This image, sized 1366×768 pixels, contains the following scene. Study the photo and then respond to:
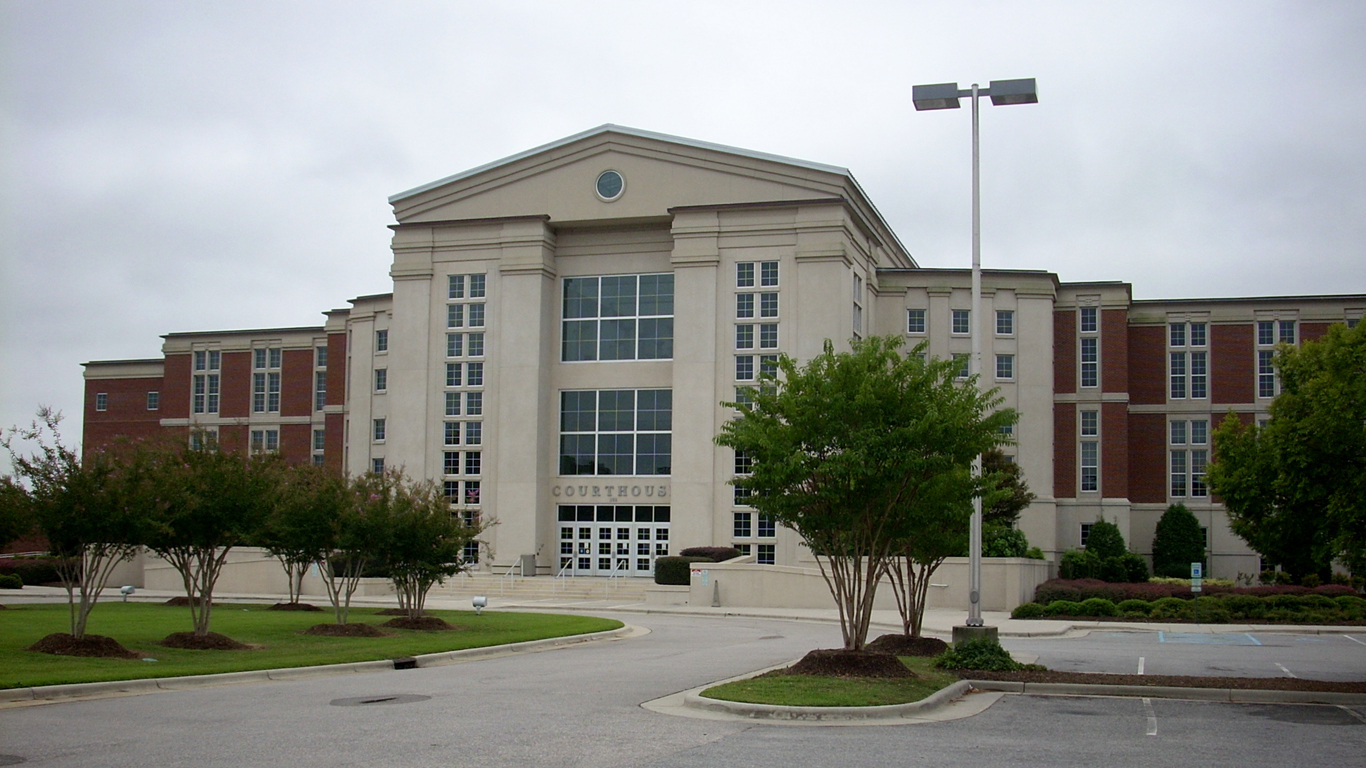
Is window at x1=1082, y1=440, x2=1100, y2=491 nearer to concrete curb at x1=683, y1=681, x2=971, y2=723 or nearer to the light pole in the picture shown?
the light pole

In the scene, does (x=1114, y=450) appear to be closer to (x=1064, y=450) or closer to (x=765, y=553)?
(x=1064, y=450)

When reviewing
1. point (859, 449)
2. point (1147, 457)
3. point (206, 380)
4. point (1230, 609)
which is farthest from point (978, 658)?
point (206, 380)

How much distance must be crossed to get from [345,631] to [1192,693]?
1750 cm

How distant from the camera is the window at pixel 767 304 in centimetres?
5259

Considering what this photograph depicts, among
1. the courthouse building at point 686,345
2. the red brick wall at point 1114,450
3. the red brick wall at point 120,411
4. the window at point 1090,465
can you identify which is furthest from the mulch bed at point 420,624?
the red brick wall at point 120,411

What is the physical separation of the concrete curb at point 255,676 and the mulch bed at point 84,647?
282 cm

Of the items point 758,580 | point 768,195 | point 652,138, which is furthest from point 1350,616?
point 652,138

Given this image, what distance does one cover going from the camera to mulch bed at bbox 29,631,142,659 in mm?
20594

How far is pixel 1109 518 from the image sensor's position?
56219mm

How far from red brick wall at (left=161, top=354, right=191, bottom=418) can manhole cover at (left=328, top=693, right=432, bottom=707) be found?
200 ft

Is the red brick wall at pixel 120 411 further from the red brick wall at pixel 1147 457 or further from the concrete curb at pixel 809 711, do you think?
the concrete curb at pixel 809 711

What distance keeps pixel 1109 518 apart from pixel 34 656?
46.9m

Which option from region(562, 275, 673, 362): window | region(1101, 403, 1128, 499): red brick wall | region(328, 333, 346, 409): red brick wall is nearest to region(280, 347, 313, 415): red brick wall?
region(328, 333, 346, 409): red brick wall

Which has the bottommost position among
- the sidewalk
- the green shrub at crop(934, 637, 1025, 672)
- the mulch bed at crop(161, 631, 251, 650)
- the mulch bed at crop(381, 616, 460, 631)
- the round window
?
the sidewalk
